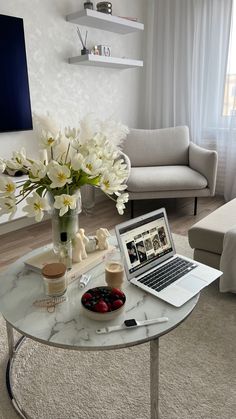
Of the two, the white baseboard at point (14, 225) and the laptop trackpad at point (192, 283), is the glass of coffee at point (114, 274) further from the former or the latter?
the white baseboard at point (14, 225)

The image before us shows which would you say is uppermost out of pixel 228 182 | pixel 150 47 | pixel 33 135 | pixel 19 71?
pixel 150 47

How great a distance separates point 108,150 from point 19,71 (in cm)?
189

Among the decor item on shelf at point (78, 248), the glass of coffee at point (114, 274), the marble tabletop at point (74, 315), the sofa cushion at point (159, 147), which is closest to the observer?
the marble tabletop at point (74, 315)

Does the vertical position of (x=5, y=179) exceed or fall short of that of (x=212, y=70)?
it falls short

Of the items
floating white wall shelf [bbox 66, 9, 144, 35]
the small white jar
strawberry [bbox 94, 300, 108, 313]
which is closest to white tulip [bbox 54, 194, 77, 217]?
the small white jar

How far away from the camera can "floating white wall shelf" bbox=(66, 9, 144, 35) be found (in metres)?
2.83

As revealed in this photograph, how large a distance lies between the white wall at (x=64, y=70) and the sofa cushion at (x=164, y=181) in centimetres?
62

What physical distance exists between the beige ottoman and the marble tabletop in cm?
78

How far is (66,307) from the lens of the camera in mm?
1112

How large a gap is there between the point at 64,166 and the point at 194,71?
3006 millimetres

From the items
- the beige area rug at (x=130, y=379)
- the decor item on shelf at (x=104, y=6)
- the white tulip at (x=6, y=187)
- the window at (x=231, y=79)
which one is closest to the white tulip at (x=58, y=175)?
the white tulip at (x=6, y=187)

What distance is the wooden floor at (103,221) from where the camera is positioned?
2.62m

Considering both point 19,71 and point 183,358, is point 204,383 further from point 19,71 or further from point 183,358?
point 19,71

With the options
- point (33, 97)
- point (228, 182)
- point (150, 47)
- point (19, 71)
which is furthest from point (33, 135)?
point (228, 182)
